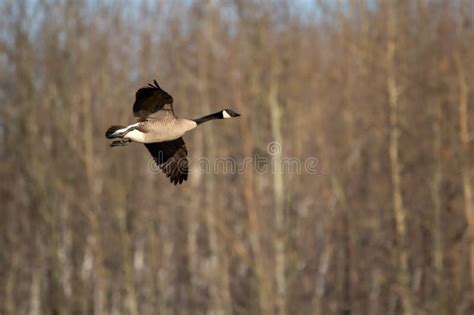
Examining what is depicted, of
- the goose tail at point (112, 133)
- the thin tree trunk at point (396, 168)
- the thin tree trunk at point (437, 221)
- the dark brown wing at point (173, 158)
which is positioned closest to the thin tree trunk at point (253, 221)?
the thin tree trunk at point (396, 168)

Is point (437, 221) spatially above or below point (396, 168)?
below

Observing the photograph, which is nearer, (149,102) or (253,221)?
(149,102)

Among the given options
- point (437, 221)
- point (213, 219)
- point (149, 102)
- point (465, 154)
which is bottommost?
point (437, 221)

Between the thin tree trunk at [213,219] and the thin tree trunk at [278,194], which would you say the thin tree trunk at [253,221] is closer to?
the thin tree trunk at [278,194]

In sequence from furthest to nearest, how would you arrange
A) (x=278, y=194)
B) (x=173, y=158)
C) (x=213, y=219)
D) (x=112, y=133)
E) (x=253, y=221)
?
(x=278, y=194), (x=253, y=221), (x=213, y=219), (x=173, y=158), (x=112, y=133)

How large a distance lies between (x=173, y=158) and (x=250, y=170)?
10319 mm

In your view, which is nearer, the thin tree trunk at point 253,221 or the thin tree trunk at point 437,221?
the thin tree trunk at point 437,221

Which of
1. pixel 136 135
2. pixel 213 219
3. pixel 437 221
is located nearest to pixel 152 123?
pixel 136 135

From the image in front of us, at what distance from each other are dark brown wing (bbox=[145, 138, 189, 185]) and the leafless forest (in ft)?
26.6

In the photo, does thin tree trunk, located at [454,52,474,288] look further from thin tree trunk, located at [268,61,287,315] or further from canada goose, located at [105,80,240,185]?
canada goose, located at [105,80,240,185]

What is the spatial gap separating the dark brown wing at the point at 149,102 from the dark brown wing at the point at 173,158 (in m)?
0.79

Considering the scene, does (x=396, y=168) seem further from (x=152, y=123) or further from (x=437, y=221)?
(x=152, y=123)

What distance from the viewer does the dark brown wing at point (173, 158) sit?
9.33 meters

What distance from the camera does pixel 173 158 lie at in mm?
9375
